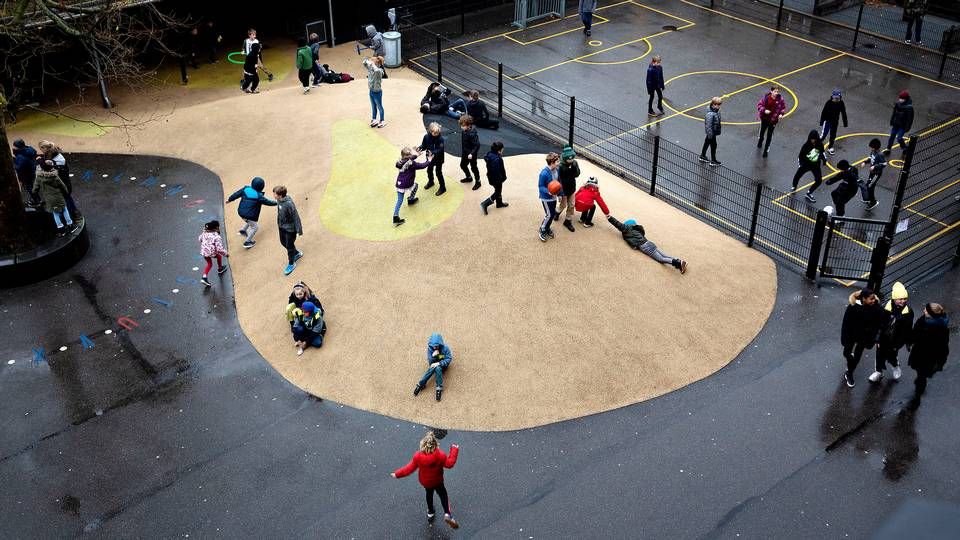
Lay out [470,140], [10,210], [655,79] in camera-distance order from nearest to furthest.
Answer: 1. [10,210]
2. [470,140]
3. [655,79]

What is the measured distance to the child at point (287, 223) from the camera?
52.3 feet

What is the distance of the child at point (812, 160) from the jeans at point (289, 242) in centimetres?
1096

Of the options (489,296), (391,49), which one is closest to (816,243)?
(489,296)

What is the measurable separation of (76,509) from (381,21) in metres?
20.2

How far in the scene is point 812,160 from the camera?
18.8 meters

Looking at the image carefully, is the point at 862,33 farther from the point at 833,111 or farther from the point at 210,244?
the point at 210,244

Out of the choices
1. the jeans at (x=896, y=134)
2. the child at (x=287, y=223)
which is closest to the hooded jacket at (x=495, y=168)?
the child at (x=287, y=223)

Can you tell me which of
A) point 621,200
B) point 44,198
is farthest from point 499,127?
point 44,198

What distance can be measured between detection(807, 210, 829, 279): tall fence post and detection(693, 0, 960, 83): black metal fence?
42.2ft

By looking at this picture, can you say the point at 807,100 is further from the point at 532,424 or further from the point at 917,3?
the point at 532,424

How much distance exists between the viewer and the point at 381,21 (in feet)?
93.0

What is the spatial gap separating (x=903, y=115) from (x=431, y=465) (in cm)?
1566

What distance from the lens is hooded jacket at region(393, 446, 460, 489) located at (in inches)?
418

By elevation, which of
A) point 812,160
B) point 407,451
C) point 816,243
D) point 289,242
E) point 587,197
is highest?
point 587,197
